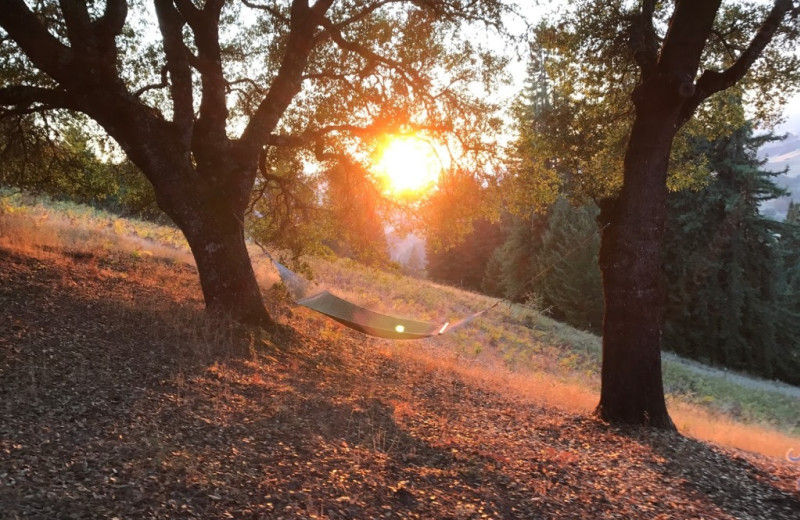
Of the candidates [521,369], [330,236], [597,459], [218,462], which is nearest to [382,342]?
[330,236]

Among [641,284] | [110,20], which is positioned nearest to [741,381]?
[641,284]

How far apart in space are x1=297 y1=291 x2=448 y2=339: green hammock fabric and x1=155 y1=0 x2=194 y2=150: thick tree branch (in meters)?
3.13

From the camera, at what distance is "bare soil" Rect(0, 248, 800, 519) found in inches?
132

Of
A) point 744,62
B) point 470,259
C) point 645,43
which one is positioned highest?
point 645,43

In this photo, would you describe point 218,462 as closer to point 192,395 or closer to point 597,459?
point 192,395

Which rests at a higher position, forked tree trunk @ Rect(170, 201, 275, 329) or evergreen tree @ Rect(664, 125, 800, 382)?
evergreen tree @ Rect(664, 125, 800, 382)

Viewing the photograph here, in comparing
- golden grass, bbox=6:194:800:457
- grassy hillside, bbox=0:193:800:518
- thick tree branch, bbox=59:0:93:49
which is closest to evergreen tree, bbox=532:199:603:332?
golden grass, bbox=6:194:800:457

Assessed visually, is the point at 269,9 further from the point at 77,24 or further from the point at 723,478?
the point at 723,478

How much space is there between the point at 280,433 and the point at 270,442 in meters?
0.25

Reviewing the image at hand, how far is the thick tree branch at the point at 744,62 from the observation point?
19.7 feet

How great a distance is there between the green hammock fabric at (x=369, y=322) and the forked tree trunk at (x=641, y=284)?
8.12 ft

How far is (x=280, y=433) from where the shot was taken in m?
4.62

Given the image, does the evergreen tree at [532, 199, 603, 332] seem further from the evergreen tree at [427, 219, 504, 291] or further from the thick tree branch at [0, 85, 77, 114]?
the thick tree branch at [0, 85, 77, 114]

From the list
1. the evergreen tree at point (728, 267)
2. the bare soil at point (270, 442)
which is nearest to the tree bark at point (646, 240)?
the bare soil at point (270, 442)
